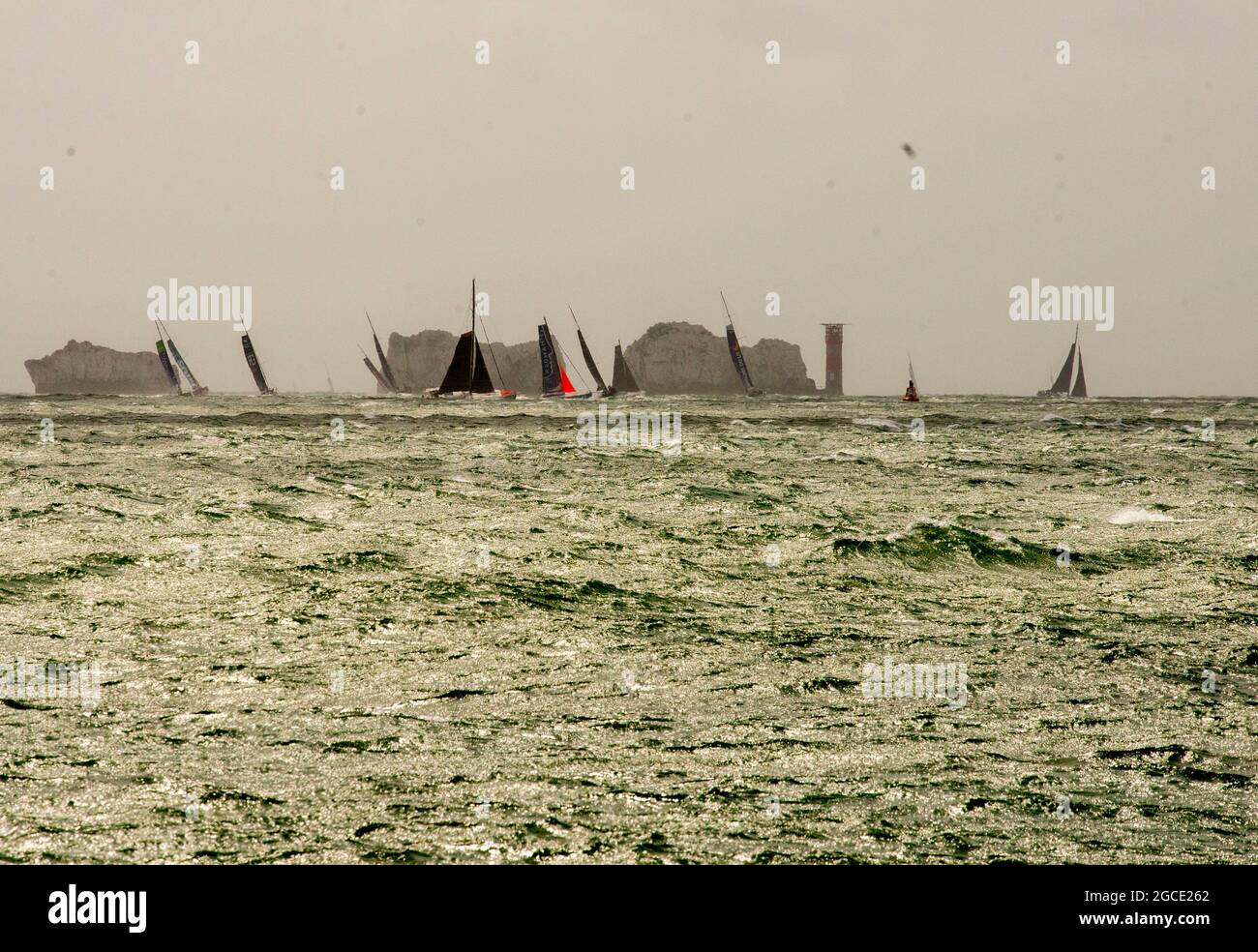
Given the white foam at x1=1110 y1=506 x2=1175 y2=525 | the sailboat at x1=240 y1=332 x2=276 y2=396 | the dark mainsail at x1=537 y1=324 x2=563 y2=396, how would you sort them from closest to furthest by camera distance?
the white foam at x1=1110 y1=506 x2=1175 y2=525, the dark mainsail at x1=537 y1=324 x2=563 y2=396, the sailboat at x1=240 y1=332 x2=276 y2=396

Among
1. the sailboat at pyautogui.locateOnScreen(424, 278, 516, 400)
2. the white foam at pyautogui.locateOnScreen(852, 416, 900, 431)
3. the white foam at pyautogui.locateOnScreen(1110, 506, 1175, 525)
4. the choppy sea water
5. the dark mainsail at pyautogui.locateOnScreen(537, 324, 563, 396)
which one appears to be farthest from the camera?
the dark mainsail at pyautogui.locateOnScreen(537, 324, 563, 396)

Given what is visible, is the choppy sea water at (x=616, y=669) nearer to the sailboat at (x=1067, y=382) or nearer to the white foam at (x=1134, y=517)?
the white foam at (x=1134, y=517)

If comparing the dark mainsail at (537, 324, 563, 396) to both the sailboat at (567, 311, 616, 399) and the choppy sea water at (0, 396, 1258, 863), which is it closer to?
the sailboat at (567, 311, 616, 399)

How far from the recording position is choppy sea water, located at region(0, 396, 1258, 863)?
8.20 meters

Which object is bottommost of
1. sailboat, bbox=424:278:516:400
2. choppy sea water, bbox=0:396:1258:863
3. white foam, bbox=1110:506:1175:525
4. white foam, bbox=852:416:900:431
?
choppy sea water, bbox=0:396:1258:863

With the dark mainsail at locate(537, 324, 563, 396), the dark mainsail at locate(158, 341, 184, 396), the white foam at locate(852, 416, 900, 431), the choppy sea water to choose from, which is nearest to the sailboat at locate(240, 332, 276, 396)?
the dark mainsail at locate(158, 341, 184, 396)

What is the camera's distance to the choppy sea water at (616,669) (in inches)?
323

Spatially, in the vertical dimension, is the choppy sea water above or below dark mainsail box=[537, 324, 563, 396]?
below

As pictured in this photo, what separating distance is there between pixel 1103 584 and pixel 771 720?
10.6 metres

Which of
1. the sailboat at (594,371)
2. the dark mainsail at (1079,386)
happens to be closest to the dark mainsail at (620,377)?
the sailboat at (594,371)

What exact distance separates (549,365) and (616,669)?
9912cm

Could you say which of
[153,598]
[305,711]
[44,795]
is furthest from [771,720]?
[153,598]

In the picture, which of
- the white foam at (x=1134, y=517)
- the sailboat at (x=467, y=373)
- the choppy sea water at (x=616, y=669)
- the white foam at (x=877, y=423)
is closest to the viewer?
the choppy sea water at (x=616, y=669)
